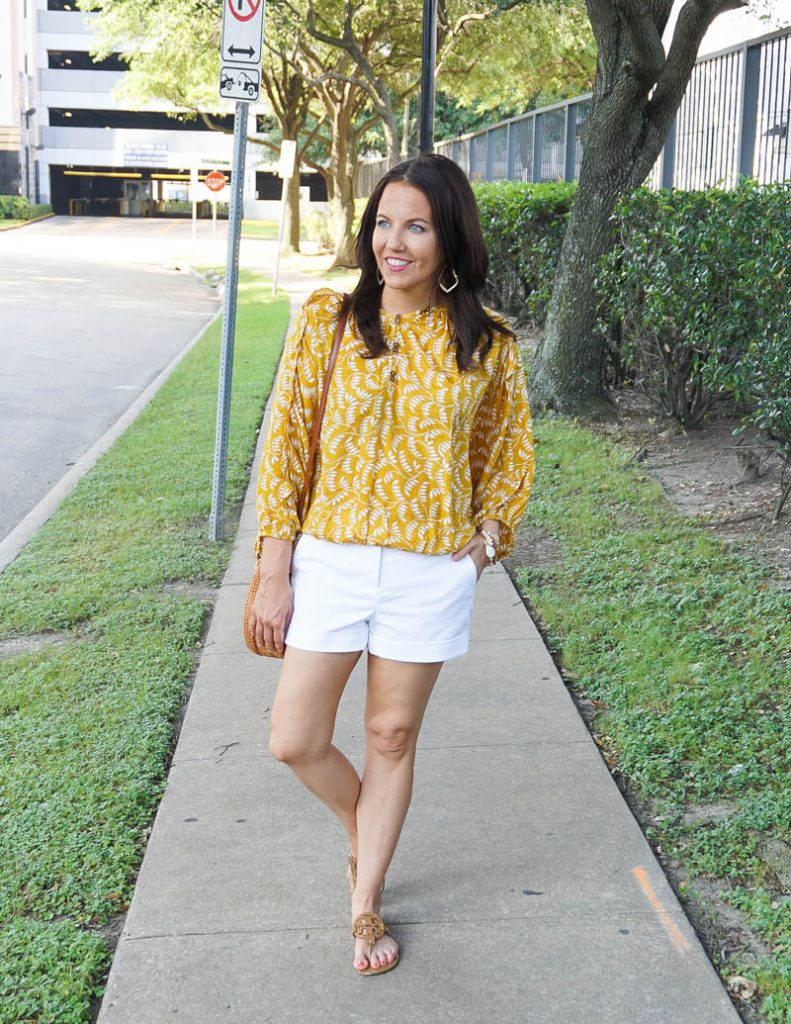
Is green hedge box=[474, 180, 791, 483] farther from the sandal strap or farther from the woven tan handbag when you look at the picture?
the sandal strap

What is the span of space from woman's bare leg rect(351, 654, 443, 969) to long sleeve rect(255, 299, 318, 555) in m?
0.40

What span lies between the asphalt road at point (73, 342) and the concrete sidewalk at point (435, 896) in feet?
14.3

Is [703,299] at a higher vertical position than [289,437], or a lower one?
higher

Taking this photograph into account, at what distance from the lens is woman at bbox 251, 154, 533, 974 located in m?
2.89

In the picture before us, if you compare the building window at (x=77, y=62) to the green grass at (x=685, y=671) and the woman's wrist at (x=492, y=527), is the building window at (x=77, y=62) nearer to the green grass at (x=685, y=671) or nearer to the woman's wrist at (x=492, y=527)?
the green grass at (x=685, y=671)

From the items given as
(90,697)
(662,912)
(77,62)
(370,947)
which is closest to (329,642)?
(370,947)

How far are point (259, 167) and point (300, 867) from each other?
68.4m

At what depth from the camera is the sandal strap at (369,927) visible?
3.06m

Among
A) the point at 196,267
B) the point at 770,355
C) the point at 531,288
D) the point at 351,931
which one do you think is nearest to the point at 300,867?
the point at 351,931

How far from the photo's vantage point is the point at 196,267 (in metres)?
33.4

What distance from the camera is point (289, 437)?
2.95 m

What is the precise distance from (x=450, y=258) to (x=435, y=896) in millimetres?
1685

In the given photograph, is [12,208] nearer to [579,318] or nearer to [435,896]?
[579,318]

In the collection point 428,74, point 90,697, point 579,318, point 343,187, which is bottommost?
point 90,697
